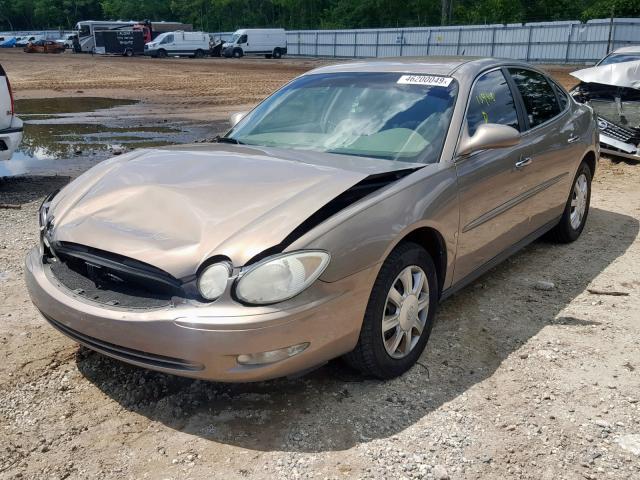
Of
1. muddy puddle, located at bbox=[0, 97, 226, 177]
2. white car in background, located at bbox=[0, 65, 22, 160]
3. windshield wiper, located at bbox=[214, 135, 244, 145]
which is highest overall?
windshield wiper, located at bbox=[214, 135, 244, 145]

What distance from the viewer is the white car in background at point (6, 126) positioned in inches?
290

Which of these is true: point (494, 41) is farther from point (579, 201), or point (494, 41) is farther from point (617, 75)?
point (579, 201)

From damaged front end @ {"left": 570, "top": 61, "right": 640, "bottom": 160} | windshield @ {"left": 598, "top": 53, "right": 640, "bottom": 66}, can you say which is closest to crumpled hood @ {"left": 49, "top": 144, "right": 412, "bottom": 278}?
damaged front end @ {"left": 570, "top": 61, "right": 640, "bottom": 160}

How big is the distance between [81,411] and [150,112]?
48.2 feet

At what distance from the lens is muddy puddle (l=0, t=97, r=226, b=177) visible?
390 inches

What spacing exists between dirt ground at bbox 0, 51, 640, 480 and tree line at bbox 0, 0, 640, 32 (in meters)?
28.0

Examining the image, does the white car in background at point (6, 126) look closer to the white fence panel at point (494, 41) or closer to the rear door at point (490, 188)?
the rear door at point (490, 188)

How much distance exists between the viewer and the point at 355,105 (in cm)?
420

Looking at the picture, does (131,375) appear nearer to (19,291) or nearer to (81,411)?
(81,411)

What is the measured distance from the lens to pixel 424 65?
4344mm

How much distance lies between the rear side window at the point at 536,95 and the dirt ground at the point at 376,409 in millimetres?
1410

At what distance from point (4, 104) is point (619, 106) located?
8.47 metres

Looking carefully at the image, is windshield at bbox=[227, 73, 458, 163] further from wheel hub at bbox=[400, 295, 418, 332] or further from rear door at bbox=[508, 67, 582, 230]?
rear door at bbox=[508, 67, 582, 230]

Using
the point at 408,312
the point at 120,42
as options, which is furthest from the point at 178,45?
the point at 408,312
